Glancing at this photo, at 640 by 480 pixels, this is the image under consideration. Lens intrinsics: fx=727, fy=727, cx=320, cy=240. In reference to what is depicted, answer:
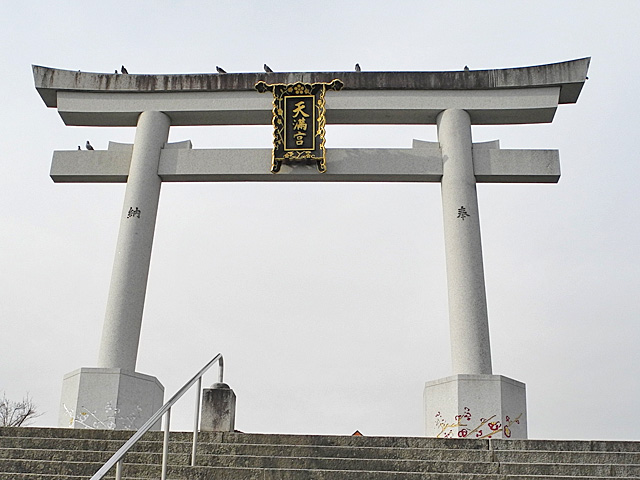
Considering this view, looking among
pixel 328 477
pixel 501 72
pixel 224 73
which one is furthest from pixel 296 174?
pixel 328 477

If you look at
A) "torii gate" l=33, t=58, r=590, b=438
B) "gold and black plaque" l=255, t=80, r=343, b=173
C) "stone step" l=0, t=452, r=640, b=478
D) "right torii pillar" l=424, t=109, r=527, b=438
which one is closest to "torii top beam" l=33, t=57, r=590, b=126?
"torii gate" l=33, t=58, r=590, b=438

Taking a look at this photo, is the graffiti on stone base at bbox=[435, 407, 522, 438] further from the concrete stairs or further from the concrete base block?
the concrete base block

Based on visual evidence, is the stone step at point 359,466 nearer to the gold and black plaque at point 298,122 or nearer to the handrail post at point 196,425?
the handrail post at point 196,425

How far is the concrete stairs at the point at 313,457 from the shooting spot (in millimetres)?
6230

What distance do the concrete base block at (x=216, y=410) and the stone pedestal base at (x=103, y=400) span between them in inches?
129

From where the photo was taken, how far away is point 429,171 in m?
11.4

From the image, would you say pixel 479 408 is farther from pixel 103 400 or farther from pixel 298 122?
pixel 298 122

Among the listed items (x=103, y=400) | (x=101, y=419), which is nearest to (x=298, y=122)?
(x=103, y=400)

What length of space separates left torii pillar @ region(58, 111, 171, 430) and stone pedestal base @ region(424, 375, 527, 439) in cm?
408

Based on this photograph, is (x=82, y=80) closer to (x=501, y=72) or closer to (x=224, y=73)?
(x=224, y=73)

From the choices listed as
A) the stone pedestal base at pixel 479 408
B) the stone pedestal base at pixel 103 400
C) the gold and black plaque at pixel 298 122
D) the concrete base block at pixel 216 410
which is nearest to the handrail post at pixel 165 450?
the concrete base block at pixel 216 410

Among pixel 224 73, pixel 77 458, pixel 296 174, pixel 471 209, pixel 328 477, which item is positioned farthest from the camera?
pixel 224 73

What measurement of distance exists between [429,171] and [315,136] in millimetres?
1898

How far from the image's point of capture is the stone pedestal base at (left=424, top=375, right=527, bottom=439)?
934 cm
